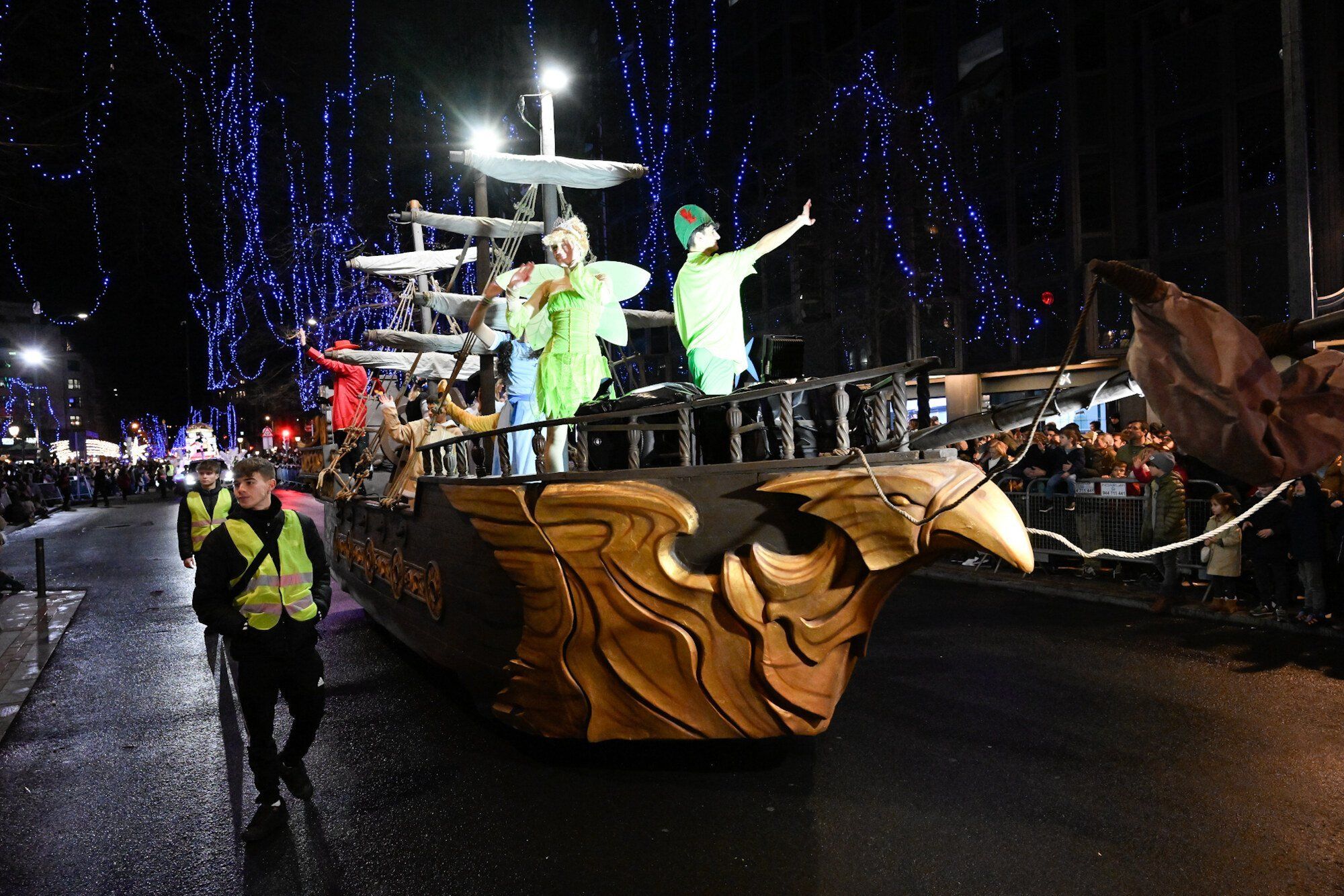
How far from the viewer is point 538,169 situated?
7.89m

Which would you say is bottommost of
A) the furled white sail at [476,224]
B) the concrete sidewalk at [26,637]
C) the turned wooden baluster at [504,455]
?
the concrete sidewalk at [26,637]

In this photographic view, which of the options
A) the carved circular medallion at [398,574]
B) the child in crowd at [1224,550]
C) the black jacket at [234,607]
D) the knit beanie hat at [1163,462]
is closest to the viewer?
the black jacket at [234,607]

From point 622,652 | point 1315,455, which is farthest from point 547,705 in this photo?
point 1315,455

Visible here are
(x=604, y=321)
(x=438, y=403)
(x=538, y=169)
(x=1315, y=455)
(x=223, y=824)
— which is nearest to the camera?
(x=1315, y=455)

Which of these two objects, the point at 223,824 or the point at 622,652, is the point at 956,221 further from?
the point at 223,824

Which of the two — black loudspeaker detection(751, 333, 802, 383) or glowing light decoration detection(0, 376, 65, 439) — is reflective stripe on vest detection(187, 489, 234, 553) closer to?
black loudspeaker detection(751, 333, 802, 383)

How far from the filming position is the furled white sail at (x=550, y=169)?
7.70 metres

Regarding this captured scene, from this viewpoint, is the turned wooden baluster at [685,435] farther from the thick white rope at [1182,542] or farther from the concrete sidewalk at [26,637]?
the concrete sidewalk at [26,637]

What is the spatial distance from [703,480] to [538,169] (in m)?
5.08

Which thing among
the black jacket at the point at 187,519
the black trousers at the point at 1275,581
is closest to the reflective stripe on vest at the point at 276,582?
the black jacket at the point at 187,519

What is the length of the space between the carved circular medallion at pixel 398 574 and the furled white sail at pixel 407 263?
9142 millimetres

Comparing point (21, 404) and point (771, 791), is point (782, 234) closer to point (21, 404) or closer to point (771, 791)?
point (771, 791)

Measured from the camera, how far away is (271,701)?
12.8 feet

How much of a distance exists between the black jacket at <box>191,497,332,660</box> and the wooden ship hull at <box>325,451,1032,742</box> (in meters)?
0.95
